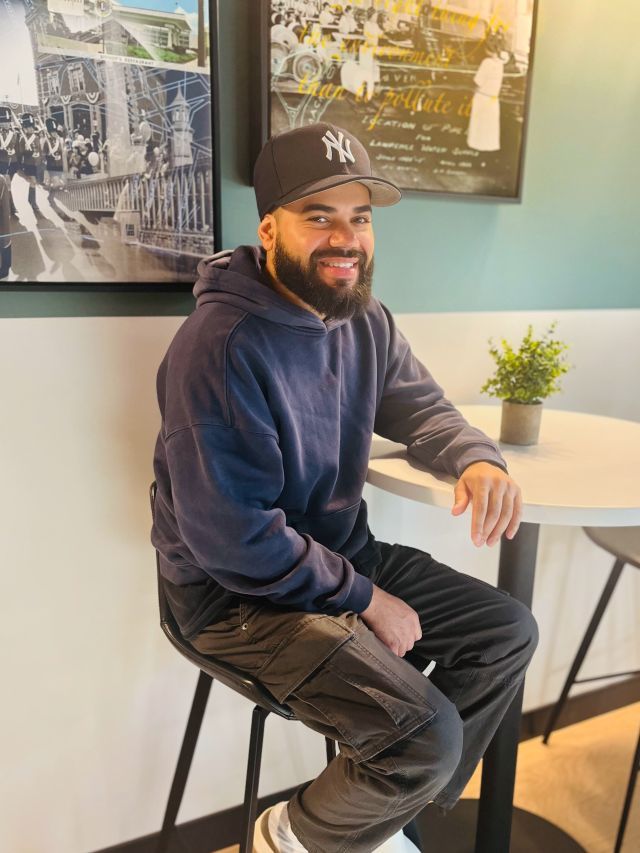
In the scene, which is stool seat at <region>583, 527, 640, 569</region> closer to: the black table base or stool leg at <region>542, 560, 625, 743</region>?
stool leg at <region>542, 560, 625, 743</region>

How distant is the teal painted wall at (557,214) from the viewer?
188cm

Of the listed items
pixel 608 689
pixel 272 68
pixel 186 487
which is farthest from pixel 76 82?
pixel 608 689

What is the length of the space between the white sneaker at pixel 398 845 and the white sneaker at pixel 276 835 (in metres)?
0.18

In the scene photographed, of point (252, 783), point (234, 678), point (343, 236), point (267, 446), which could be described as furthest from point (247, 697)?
point (343, 236)

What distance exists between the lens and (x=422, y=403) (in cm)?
158

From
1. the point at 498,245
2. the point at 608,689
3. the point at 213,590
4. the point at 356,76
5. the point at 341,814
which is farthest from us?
the point at 608,689

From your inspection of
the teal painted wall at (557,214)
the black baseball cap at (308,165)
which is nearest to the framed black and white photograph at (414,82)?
the teal painted wall at (557,214)

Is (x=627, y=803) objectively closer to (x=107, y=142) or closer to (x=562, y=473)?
(x=562, y=473)

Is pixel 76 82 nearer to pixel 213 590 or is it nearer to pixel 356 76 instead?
pixel 356 76

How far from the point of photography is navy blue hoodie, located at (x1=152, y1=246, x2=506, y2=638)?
118 cm

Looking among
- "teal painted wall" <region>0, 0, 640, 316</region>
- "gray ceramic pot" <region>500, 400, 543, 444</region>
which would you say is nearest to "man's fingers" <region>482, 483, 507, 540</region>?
"gray ceramic pot" <region>500, 400, 543, 444</region>

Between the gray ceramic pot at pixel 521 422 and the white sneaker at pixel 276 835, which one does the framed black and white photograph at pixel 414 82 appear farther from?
the white sneaker at pixel 276 835

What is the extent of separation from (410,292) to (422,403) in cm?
41

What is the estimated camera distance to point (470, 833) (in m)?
1.82
